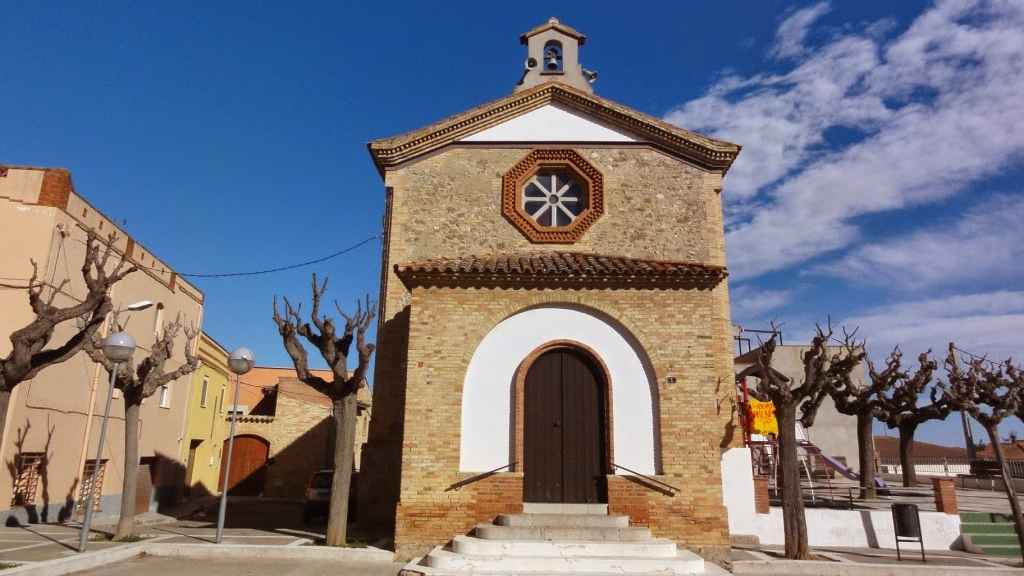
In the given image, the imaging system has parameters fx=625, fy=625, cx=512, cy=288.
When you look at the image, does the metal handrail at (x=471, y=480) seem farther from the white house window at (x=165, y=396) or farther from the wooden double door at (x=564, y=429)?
the white house window at (x=165, y=396)

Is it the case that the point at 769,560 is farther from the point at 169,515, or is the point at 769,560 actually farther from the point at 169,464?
the point at 169,464

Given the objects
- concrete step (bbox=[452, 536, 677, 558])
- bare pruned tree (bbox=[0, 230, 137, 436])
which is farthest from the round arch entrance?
concrete step (bbox=[452, 536, 677, 558])

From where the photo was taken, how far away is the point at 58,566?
909cm

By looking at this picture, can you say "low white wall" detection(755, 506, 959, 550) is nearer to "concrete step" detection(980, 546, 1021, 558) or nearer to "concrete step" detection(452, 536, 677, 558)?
"concrete step" detection(980, 546, 1021, 558)

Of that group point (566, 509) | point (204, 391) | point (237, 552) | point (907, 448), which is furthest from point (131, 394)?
point (907, 448)

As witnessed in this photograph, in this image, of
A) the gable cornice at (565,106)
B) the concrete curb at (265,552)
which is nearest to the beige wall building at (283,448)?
the gable cornice at (565,106)

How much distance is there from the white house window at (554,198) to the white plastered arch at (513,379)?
11.6ft

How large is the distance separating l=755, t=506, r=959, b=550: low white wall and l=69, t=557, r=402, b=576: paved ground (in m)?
8.57

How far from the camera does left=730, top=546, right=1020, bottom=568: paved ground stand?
11.5 meters

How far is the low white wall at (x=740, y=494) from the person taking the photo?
13.0 meters

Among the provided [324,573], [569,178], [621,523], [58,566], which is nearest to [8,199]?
[58,566]

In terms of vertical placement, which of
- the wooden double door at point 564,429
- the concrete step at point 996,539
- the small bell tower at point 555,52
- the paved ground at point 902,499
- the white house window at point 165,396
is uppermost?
the small bell tower at point 555,52

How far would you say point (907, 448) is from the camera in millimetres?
25188

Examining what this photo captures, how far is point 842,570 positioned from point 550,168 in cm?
1011
